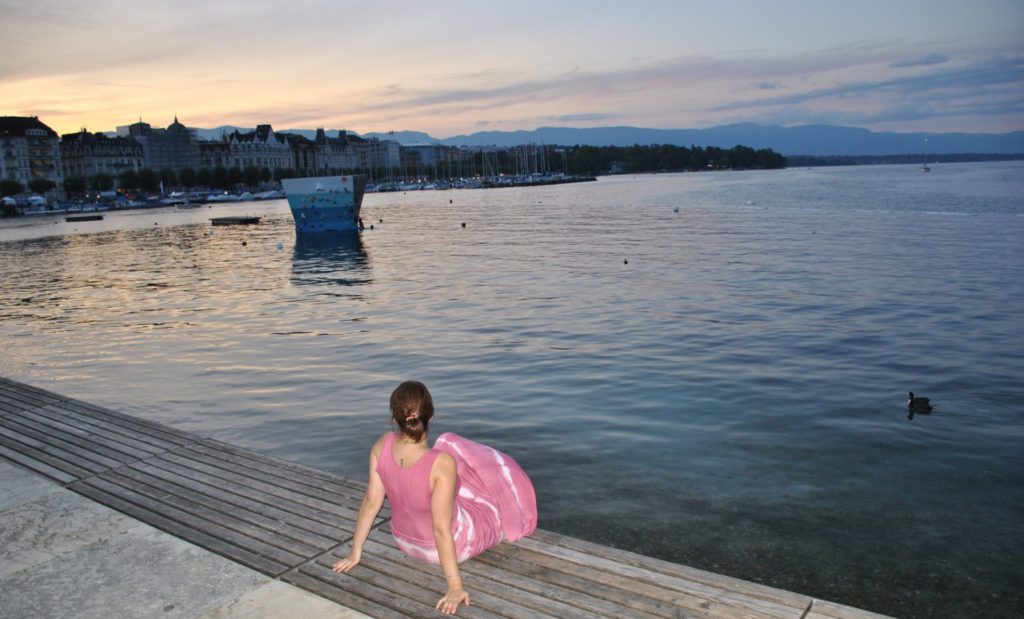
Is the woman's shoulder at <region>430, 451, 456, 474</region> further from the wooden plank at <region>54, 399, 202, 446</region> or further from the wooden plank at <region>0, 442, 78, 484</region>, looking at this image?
the wooden plank at <region>54, 399, 202, 446</region>

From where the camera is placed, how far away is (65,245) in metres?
59.6

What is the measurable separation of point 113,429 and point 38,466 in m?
1.34

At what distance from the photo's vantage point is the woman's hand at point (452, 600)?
17.0 feet

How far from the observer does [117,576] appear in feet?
19.2

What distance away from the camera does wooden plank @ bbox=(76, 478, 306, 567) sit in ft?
20.1

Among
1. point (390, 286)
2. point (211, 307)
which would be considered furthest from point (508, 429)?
point (390, 286)

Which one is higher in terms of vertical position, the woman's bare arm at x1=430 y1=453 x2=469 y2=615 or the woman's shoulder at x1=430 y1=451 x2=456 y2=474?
the woman's shoulder at x1=430 y1=451 x2=456 y2=474

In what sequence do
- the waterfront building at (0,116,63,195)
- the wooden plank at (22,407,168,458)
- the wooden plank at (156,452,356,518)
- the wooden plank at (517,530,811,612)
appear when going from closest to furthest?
1. the wooden plank at (517,530,811,612)
2. the wooden plank at (156,452,356,518)
3. the wooden plank at (22,407,168,458)
4. the waterfront building at (0,116,63,195)

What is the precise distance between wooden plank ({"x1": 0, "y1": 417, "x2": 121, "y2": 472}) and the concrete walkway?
4.06 feet

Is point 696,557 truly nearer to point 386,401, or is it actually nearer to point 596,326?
point 386,401

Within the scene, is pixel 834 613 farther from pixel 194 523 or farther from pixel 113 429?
pixel 113 429

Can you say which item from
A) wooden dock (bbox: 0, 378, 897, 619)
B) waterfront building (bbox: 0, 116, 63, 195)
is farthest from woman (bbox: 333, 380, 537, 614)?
waterfront building (bbox: 0, 116, 63, 195)

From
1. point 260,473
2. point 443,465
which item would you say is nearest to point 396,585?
point 443,465

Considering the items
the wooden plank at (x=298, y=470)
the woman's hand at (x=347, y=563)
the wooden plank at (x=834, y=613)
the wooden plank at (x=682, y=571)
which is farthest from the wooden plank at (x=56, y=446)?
the wooden plank at (x=834, y=613)
